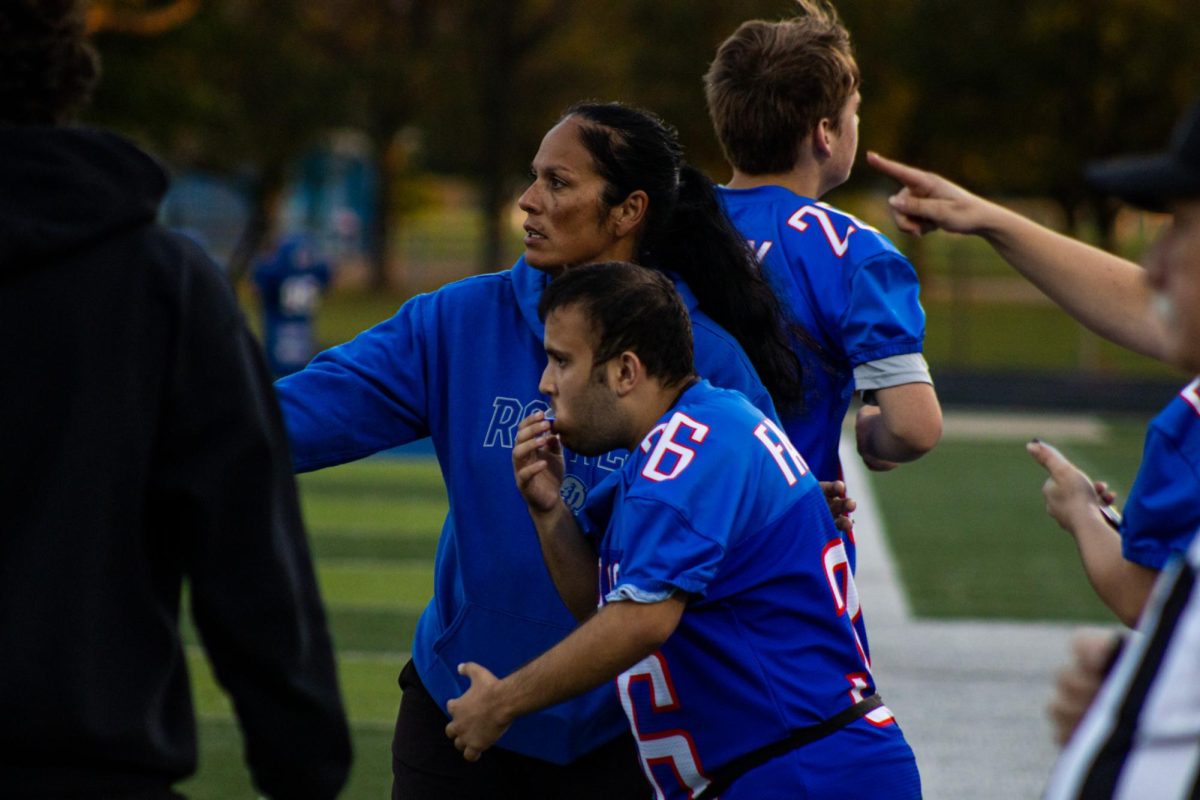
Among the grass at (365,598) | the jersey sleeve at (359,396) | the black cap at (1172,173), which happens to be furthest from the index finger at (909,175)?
the grass at (365,598)

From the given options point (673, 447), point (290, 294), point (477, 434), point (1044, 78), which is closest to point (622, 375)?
point (673, 447)

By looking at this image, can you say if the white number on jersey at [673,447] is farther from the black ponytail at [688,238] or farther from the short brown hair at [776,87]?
the short brown hair at [776,87]

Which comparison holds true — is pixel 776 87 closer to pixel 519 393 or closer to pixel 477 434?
pixel 519 393

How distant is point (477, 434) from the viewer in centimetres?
360

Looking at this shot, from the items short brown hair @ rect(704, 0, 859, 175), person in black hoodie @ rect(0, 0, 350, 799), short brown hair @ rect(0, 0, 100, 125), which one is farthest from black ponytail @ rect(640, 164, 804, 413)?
short brown hair @ rect(0, 0, 100, 125)

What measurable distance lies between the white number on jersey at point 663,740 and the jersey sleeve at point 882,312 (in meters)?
0.99

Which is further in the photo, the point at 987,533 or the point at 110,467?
the point at 987,533

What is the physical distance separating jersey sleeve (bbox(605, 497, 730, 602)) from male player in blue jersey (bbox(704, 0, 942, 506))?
919 millimetres

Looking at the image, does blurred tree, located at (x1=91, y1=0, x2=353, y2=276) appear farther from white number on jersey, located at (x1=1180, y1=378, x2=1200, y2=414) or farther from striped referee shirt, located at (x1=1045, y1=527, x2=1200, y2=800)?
striped referee shirt, located at (x1=1045, y1=527, x2=1200, y2=800)

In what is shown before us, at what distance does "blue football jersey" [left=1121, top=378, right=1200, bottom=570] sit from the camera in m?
2.54

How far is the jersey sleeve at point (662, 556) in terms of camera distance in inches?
116

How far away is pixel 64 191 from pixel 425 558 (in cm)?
941

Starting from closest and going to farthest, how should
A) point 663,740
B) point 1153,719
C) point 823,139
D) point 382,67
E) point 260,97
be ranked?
1. point 1153,719
2. point 663,740
3. point 823,139
4. point 260,97
5. point 382,67

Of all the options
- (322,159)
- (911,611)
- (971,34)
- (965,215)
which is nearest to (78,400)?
(965,215)
